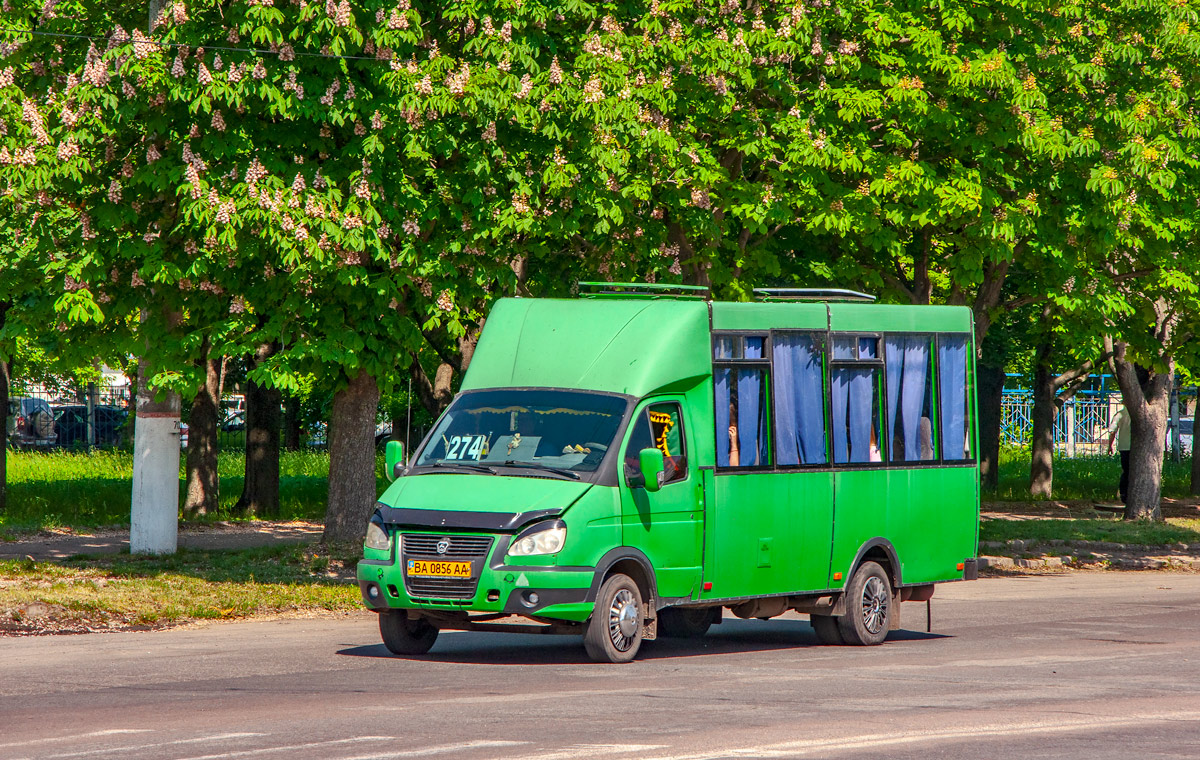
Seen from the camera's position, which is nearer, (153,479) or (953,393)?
(953,393)

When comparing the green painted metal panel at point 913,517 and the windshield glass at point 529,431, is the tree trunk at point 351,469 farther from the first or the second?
the green painted metal panel at point 913,517

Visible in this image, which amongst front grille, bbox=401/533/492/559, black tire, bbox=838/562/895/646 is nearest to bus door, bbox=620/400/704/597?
front grille, bbox=401/533/492/559

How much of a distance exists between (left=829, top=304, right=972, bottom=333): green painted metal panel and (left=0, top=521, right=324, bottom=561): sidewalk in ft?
31.4

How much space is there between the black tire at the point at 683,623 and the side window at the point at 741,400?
1.87 meters

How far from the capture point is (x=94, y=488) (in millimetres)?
30922

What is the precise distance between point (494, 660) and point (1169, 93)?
43.0 ft

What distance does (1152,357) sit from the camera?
988 inches

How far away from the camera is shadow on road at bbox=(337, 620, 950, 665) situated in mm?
12867

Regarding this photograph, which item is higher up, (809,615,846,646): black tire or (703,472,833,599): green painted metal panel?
(703,472,833,599): green painted metal panel

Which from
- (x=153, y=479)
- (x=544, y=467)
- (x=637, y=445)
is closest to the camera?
(x=544, y=467)

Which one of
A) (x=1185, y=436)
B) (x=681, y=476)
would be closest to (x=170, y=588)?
(x=681, y=476)

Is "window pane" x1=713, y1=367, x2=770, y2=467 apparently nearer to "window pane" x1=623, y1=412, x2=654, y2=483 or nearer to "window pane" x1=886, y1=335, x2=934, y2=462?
"window pane" x1=623, y1=412, x2=654, y2=483

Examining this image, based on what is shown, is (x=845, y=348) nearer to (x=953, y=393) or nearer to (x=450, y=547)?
(x=953, y=393)

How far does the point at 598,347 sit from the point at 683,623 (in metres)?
3.21
